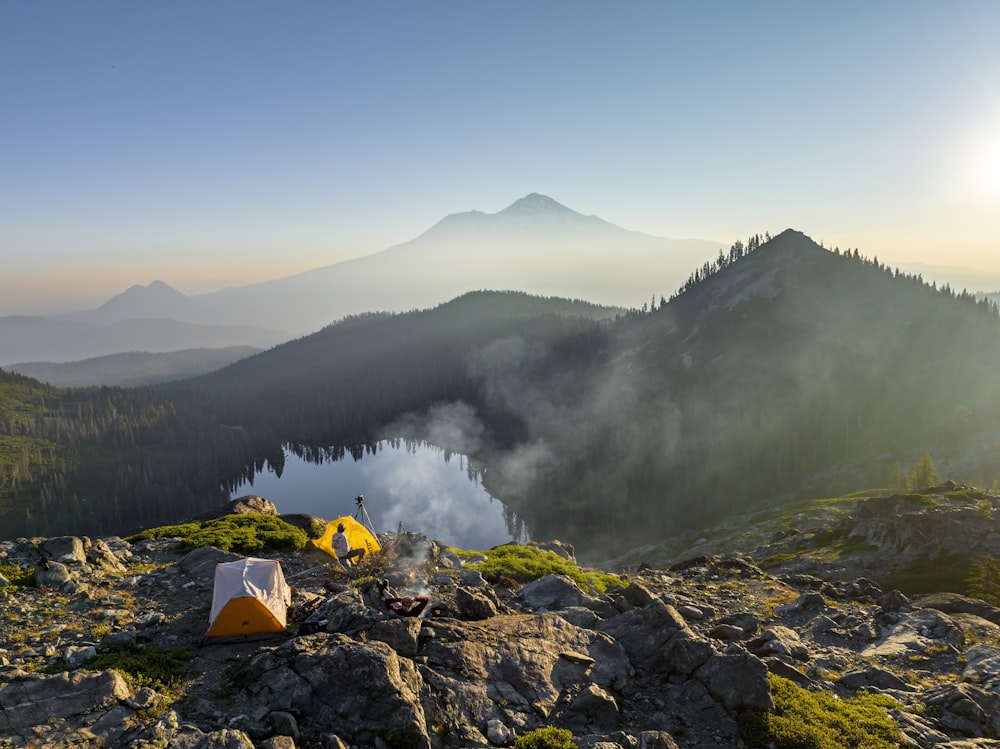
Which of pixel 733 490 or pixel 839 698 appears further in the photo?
pixel 733 490

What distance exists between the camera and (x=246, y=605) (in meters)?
25.2

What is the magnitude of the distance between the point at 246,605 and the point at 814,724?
25875 millimetres

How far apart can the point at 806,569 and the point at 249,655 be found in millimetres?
69571

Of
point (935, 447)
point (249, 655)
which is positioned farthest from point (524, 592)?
point (935, 447)

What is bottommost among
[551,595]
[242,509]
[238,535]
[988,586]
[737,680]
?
[988,586]

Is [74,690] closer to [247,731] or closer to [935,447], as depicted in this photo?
[247,731]

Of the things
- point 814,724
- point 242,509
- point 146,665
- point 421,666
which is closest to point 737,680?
point 814,724

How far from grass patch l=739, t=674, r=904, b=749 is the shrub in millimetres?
7714

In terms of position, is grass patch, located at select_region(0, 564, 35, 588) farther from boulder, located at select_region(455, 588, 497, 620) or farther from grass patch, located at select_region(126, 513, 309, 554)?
boulder, located at select_region(455, 588, 497, 620)

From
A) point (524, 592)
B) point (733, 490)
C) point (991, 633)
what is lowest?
point (733, 490)

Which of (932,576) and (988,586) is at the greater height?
(988,586)

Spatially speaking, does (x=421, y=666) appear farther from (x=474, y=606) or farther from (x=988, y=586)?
(x=988, y=586)

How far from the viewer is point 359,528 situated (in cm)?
4297

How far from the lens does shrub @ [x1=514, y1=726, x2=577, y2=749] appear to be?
18891 mm
